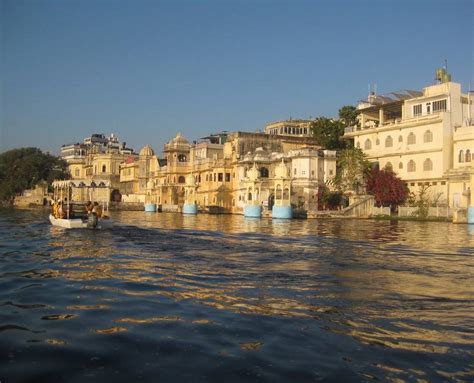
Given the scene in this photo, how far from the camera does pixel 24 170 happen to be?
312 feet

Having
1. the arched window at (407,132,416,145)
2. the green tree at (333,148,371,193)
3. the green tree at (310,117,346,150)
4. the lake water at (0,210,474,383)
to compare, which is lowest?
the lake water at (0,210,474,383)

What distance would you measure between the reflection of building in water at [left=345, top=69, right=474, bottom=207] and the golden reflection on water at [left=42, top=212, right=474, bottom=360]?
27.6 metres

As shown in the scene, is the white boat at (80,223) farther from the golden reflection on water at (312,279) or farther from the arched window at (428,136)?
the arched window at (428,136)

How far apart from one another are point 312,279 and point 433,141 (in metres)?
42.3

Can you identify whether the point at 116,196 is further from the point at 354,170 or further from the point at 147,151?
the point at 354,170

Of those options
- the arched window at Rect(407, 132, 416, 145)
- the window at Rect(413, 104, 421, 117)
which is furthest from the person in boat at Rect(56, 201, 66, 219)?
the window at Rect(413, 104, 421, 117)

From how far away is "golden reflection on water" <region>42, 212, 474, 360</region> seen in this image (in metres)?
9.07

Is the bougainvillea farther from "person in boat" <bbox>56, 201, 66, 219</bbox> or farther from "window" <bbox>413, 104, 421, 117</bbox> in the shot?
"person in boat" <bbox>56, 201, 66, 219</bbox>

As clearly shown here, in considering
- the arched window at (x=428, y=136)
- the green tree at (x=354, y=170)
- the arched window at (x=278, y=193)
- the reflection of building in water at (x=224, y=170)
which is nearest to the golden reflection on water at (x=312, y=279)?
the arched window at (x=278, y=193)

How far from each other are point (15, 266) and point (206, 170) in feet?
190

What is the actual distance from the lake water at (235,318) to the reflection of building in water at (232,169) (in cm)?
4033

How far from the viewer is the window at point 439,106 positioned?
51812 millimetres

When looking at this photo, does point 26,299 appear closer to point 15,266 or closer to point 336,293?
point 15,266

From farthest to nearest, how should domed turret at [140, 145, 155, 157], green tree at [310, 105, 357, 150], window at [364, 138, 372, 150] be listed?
1. domed turret at [140, 145, 155, 157]
2. green tree at [310, 105, 357, 150]
3. window at [364, 138, 372, 150]
